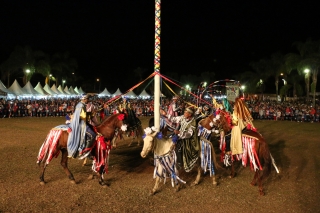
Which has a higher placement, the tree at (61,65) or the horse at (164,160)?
the tree at (61,65)

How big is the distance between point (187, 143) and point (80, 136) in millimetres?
2900

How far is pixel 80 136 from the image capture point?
26.1ft

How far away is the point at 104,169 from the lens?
816 cm

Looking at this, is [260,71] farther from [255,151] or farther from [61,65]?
[255,151]

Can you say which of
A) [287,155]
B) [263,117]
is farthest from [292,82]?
[287,155]

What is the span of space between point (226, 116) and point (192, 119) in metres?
1.39

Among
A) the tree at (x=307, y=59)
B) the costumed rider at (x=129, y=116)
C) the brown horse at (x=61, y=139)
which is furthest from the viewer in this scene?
the tree at (x=307, y=59)

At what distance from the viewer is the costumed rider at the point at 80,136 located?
7922mm

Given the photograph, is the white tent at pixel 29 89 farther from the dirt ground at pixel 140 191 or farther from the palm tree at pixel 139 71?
the palm tree at pixel 139 71

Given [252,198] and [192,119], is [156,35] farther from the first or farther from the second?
[252,198]

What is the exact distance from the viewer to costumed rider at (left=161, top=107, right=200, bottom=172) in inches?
310

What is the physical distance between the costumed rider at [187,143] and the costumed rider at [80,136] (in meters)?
2.35

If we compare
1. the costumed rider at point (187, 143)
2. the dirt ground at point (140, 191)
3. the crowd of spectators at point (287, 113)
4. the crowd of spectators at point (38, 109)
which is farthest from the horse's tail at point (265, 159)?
the crowd of spectators at point (287, 113)

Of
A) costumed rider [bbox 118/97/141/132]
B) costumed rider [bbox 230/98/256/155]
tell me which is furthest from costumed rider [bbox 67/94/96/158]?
costumed rider [bbox 230/98/256/155]
